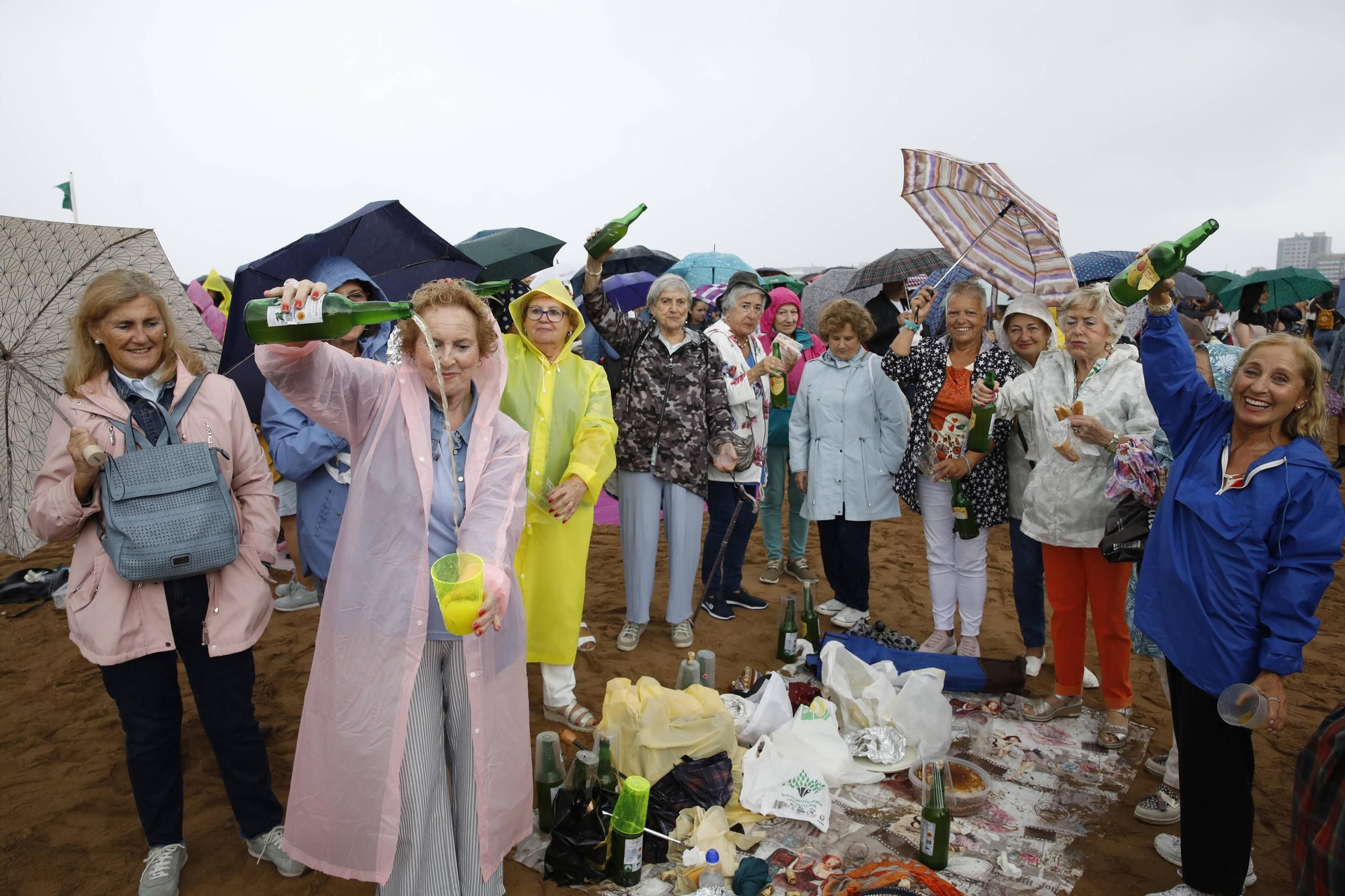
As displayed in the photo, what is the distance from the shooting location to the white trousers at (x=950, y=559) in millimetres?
4973

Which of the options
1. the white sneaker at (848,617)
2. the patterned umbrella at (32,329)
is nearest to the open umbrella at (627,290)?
the white sneaker at (848,617)

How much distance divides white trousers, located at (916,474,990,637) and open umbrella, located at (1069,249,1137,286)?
167 inches

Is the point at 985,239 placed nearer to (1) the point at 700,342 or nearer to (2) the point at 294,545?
(1) the point at 700,342

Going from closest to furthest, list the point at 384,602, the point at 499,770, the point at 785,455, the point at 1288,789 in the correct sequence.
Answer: the point at 384,602 < the point at 499,770 < the point at 1288,789 < the point at 785,455

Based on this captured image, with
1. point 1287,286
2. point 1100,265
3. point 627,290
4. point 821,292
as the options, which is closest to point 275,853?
point 627,290

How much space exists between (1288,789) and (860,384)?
3191 millimetres

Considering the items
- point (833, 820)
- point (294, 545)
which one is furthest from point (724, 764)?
point (294, 545)

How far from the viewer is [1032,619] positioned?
190 inches

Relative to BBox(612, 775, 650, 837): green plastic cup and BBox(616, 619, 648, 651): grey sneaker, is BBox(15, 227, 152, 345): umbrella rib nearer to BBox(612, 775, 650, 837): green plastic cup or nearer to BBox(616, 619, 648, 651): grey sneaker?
BBox(612, 775, 650, 837): green plastic cup

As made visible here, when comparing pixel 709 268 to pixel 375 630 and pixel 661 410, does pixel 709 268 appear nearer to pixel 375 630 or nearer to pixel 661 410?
pixel 661 410

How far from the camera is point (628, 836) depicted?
Answer: 3.04m

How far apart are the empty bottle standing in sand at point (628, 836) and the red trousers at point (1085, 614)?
2.44m

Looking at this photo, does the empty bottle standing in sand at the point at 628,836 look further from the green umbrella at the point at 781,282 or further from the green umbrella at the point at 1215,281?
the green umbrella at the point at 1215,281

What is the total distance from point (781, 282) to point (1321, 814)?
9.74m
